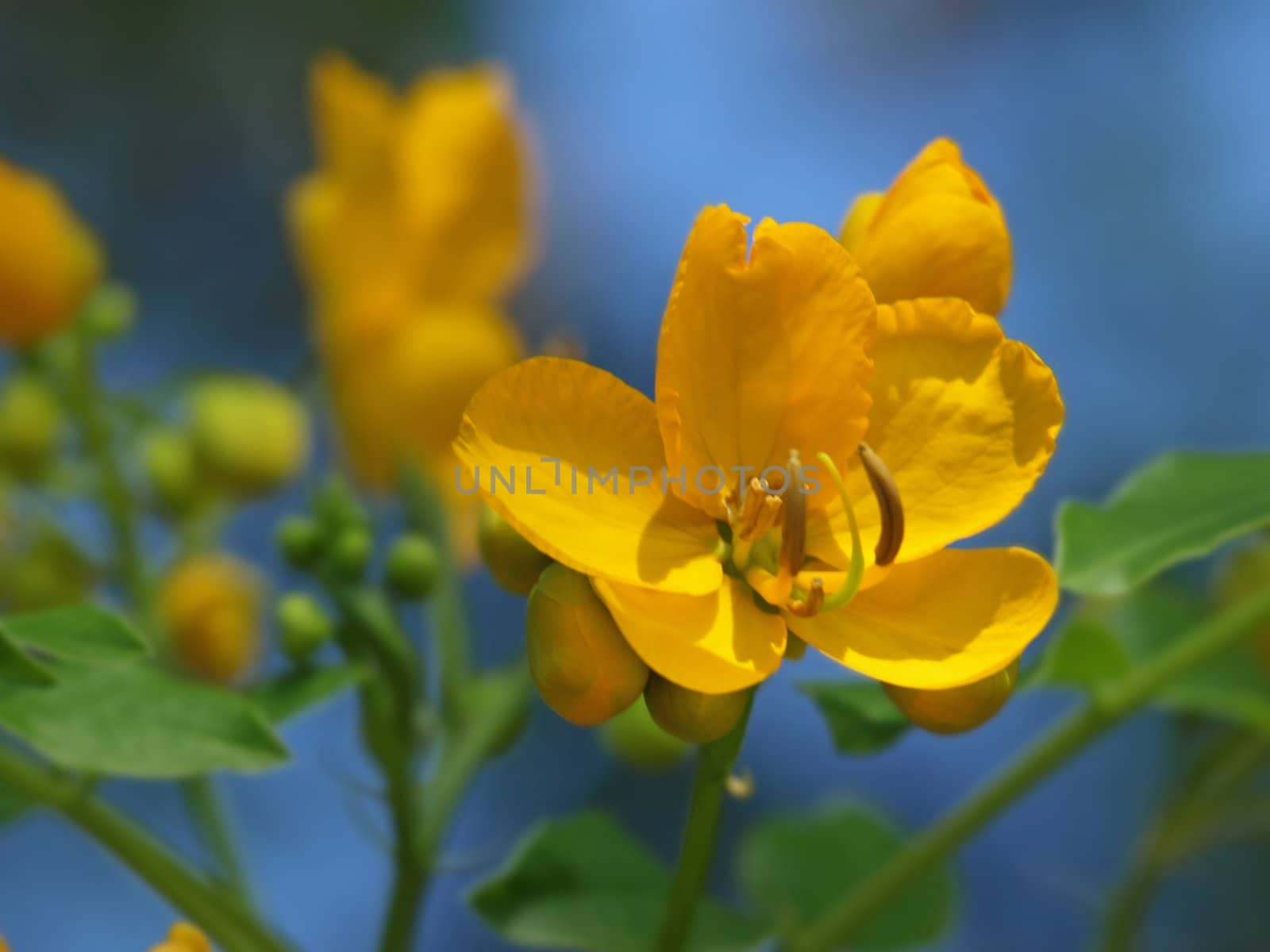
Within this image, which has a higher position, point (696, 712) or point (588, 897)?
point (696, 712)

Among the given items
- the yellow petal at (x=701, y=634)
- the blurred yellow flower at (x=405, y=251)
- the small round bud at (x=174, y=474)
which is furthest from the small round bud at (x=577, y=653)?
the small round bud at (x=174, y=474)

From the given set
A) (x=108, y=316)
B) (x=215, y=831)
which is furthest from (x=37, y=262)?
(x=215, y=831)

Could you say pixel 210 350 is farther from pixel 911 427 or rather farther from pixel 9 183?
pixel 911 427

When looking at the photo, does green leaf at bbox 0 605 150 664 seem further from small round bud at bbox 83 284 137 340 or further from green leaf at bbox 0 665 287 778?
small round bud at bbox 83 284 137 340

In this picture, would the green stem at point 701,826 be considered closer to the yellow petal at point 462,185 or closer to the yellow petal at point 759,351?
the yellow petal at point 759,351

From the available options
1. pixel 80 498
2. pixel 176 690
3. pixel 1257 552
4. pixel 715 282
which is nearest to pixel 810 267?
pixel 715 282

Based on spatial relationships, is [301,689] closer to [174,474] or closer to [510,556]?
[510,556]
